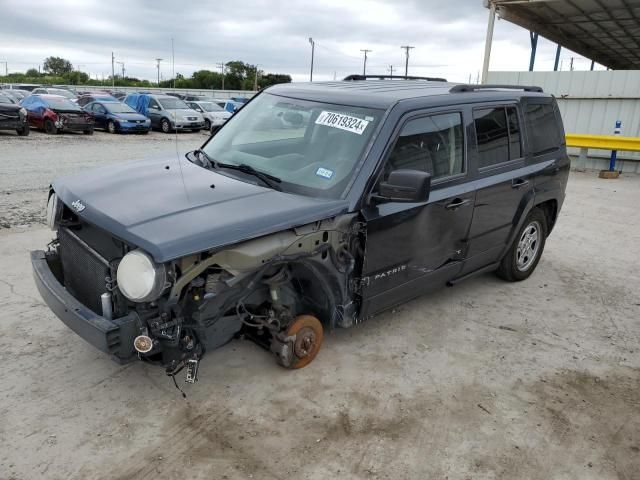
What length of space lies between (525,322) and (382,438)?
2.20 meters

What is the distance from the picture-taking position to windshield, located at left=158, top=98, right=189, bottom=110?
2388cm

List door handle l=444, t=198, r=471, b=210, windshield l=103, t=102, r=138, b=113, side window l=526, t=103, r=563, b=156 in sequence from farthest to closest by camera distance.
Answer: windshield l=103, t=102, r=138, b=113, side window l=526, t=103, r=563, b=156, door handle l=444, t=198, r=471, b=210

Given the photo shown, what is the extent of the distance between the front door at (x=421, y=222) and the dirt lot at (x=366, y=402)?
53 cm

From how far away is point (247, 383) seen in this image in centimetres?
350

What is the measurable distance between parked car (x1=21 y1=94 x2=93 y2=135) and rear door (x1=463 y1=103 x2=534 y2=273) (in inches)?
715

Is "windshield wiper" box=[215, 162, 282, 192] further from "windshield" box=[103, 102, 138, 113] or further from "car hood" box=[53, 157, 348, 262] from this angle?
"windshield" box=[103, 102, 138, 113]

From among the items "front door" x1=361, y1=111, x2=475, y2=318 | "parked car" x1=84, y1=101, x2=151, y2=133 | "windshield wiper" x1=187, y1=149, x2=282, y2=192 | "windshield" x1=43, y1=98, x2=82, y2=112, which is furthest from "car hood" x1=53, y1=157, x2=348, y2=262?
"parked car" x1=84, y1=101, x2=151, y2=133

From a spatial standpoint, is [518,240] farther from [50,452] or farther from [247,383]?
[50,452]

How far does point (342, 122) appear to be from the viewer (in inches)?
147

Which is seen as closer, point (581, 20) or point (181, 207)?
point (181, 207)

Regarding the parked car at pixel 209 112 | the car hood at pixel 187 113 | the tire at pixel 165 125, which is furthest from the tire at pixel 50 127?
the parked car at pixel 209 112

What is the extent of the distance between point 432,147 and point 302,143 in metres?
0.97

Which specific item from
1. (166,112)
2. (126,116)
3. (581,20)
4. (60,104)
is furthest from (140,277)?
(166,112)

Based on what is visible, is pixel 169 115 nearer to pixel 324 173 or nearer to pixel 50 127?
pixel 50 127
